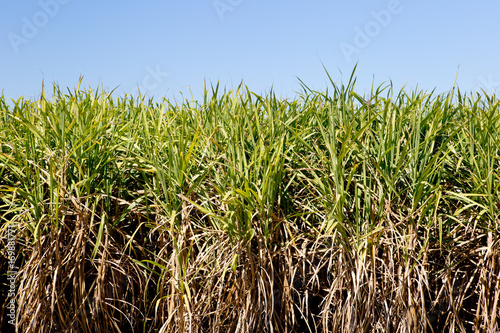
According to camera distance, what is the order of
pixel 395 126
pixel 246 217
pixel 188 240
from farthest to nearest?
1. pixel 395 126
2. pixel 188 240
3. pixel 246 217

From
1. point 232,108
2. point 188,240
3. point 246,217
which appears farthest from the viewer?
point 232,108

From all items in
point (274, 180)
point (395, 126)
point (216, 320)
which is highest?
point (395, 126)

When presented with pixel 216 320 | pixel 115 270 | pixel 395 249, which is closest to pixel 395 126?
pixel 395 249

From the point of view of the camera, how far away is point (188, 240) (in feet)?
7.43

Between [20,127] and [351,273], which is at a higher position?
[20,127]

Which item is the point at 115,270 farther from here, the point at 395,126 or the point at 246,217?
the point at 395,126

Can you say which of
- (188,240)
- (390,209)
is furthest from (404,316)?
(188,240)

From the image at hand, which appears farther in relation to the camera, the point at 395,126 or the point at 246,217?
the point at 395,126

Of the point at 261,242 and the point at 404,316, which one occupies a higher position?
the point at 261,242

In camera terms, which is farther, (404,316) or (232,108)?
(232,108)

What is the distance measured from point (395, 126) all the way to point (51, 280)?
1.97 m

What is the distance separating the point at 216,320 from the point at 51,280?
875mm

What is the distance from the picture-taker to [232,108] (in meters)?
2.80

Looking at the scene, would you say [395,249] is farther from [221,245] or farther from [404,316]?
[221,245]
